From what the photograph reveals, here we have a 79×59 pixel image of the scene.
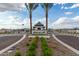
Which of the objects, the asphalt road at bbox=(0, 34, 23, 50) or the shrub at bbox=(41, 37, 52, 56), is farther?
the asphalt road at bbox=(0, 34, 23, 50)

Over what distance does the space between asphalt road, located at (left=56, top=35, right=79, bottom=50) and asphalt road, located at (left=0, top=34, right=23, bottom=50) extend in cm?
86

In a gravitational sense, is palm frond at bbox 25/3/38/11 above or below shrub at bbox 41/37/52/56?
above

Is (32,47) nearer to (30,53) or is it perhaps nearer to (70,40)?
(30,53)

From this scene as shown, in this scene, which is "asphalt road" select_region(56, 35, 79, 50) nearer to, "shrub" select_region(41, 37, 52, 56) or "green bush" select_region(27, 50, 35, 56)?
"shrub" select_region(41, 37, 52, 56)

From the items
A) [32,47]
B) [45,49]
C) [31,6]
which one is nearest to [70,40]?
[45,49]

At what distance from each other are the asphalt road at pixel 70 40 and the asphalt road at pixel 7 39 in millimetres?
863

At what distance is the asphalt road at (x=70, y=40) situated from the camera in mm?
5531

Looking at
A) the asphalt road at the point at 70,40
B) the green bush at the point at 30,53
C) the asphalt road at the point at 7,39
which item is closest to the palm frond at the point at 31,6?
the asphalt road at the point at 7,39

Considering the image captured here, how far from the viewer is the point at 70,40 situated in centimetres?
559

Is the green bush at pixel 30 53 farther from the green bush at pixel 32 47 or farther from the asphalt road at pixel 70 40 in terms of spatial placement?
the asphalt road at pixel 70 40

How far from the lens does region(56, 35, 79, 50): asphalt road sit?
18.1ft

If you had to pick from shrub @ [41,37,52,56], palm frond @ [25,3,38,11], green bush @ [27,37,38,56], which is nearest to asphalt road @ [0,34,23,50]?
green bush @ [27,37,38,56]

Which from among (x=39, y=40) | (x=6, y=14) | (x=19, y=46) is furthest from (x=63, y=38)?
(x=6, y=14)

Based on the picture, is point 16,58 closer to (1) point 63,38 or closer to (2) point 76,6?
(1) point 63,38
